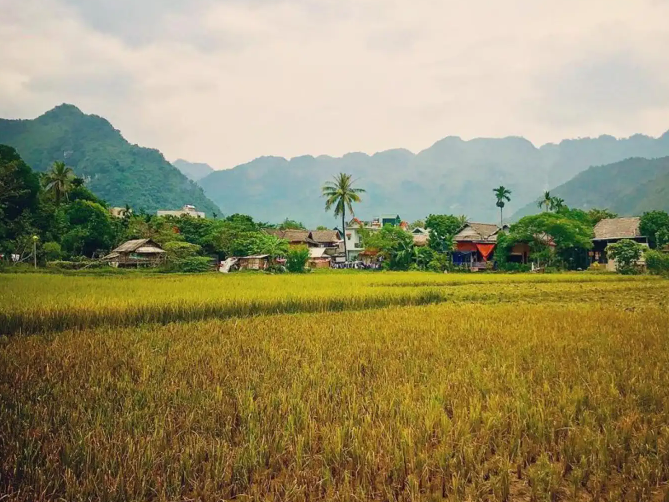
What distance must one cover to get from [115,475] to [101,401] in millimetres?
1550

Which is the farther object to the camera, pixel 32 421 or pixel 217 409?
pixel 217 409

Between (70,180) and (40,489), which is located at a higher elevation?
(70,180)

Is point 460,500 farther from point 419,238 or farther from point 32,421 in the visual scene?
point 419,238

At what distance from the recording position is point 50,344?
6738 millimetres

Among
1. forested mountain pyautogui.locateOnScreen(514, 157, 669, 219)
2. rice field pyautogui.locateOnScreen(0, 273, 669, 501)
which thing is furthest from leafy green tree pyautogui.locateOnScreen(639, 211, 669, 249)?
forested mountain pyautogui.locateOnScreen(514, 157, 669, 219)

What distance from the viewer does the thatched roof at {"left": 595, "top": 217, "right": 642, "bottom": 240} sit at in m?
Result: 32.8

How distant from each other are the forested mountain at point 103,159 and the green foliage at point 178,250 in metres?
68.5

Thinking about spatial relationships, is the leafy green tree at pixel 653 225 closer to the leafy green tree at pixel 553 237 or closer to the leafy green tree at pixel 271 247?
the leafy green tree at pixel 553 237

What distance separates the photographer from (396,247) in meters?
36.9

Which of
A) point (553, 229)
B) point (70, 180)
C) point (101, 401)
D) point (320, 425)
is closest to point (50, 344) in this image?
point (101, 401)

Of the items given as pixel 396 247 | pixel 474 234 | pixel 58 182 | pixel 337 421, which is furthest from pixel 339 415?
pixel 58 182

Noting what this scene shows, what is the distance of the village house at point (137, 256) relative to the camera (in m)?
34.4

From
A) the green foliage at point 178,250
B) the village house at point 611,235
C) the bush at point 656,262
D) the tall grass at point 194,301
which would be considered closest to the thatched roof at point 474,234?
the village house at point 611,235

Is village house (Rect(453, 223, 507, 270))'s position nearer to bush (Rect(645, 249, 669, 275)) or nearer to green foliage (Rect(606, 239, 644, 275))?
green foliage (Rect(606, 239, 644, 275))
